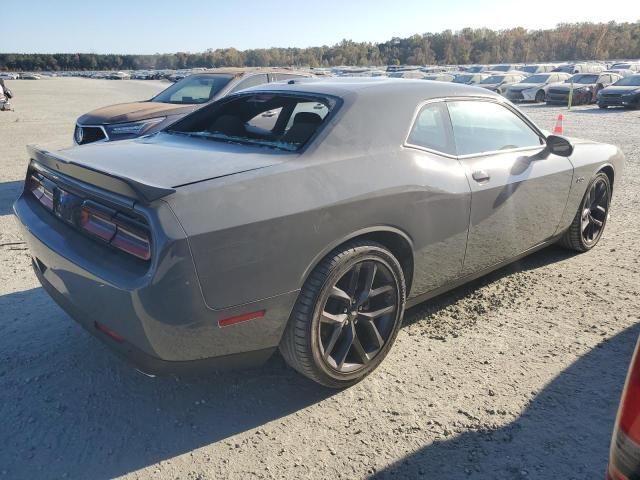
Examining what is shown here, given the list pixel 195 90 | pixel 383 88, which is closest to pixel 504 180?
pixel 383 88

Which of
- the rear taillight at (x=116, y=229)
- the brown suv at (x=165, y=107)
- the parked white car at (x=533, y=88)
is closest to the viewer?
the rear taillight at (x=116, y=229)

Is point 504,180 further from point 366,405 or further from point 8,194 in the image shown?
point 8,194

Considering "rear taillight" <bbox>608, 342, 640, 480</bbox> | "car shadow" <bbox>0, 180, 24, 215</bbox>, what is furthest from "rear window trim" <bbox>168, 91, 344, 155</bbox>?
"car shadow" <bbox>0, 180, 24, 215</bbox>

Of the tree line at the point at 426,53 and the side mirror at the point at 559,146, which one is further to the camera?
the tree line at the point at 426,53

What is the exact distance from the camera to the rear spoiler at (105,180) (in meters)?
2.14

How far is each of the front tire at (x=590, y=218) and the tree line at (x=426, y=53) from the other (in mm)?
88211

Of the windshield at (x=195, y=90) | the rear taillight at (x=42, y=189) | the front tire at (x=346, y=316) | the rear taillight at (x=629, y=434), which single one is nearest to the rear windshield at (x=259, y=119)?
the front tire at (x=346, y=316)

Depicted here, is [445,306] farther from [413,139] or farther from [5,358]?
[5,358]

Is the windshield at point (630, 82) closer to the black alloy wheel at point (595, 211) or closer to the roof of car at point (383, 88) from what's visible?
the black alloy wheel at point (595, 211)

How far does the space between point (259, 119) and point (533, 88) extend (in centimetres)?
2557

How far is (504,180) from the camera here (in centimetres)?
352

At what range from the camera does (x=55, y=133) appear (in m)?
14.4

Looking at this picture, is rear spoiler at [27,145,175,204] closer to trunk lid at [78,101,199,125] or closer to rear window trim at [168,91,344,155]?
rear window trim at [168,91,344,155]

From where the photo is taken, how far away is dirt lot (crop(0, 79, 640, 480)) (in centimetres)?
234
